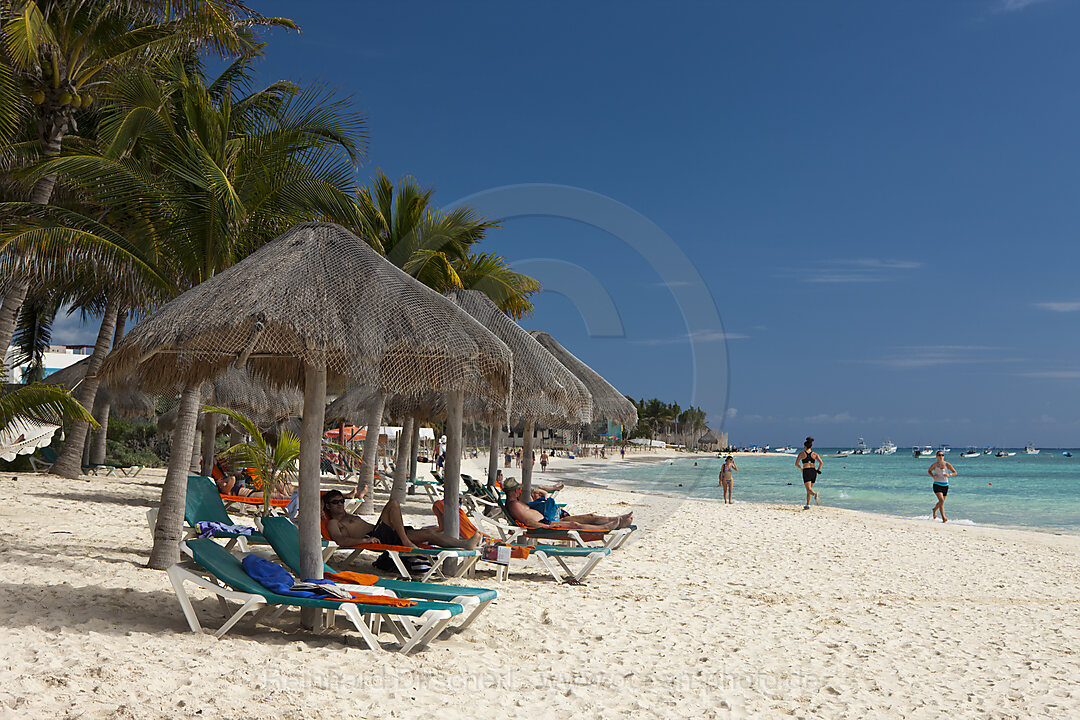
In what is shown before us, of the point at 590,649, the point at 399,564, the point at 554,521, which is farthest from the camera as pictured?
the point at 554,521

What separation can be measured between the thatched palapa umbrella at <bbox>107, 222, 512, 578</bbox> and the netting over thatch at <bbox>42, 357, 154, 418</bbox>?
35.4 ft

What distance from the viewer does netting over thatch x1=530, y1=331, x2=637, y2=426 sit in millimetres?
12180

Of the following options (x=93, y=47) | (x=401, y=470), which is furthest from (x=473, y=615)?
(x=93, y=47)

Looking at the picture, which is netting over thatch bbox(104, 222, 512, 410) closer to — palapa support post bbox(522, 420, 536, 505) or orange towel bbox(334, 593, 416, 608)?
orange towel bbox(334, 593, 416, 608)

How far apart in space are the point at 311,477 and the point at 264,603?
95 cm

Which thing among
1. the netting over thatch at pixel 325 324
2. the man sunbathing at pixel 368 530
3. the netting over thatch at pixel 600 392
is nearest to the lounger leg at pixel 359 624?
the netting over thatch at pixel 325 324

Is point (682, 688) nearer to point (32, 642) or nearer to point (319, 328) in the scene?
point (319, 328)

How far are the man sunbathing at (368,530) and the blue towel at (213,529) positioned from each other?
3.53ft

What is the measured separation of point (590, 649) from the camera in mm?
5289

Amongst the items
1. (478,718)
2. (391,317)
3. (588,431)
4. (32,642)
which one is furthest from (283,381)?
(588,431)

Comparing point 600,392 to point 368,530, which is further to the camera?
point 600,392

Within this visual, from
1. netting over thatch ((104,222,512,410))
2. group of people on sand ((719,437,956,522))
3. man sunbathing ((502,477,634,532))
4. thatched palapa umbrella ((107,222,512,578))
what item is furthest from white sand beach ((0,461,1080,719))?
group of people on sand ((719,437,956,522))

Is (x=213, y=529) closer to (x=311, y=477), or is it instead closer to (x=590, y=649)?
(x=311, y=477)

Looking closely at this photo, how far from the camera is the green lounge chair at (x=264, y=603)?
462 cm
